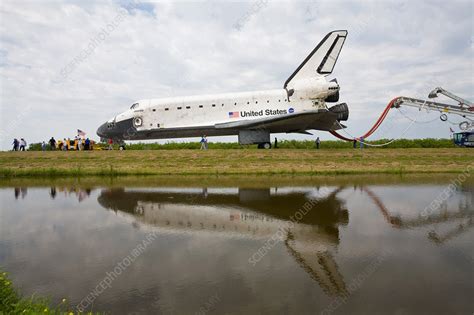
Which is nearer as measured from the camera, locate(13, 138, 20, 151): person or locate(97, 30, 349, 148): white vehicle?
locate(97, 30, 349, 148): white vehicle

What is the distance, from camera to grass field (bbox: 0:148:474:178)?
16812 millimetres

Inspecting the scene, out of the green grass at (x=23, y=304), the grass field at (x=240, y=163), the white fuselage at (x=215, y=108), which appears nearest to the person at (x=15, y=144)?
the grass field at (x=240, y=163)

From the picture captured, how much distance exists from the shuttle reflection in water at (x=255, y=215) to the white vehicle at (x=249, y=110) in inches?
465

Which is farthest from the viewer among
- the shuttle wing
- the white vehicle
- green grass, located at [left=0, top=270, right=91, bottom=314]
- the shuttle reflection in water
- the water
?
the white vehicle

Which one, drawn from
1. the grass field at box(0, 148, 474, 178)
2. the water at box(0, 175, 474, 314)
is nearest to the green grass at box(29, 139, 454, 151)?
the grass field at box(0, 148, 474, 178)

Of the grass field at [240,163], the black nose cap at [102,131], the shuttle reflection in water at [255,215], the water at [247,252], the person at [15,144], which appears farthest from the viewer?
the person at [15,144]

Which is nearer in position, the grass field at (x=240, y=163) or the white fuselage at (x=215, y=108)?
the grass field at (x=240, y=163)

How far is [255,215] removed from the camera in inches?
313

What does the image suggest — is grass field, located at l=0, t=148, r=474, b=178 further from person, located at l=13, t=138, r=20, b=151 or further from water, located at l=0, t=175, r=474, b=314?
person, located at l=13, t=138, r=20, b=151

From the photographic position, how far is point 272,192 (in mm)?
11195

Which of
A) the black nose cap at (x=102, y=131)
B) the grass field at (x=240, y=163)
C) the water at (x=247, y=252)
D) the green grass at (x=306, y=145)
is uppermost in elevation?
the black nose cap at (x=102, y=131)

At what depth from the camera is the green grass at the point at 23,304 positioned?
3227mm

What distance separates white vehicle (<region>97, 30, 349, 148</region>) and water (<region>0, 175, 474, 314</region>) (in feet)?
43.6

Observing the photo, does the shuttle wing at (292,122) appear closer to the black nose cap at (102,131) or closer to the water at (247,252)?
the black nose cap at (102,131)
